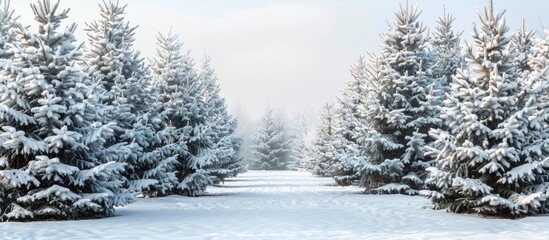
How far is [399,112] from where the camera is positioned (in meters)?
25.9

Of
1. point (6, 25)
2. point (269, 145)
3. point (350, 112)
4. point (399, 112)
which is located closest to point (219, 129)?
point (350, 112)

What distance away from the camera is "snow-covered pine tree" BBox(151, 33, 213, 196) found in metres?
25.9

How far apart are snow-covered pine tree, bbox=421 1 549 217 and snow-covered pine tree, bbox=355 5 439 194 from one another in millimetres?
8316

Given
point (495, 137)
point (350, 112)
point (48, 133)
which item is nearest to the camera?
point (48, 133)

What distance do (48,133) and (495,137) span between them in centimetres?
1322

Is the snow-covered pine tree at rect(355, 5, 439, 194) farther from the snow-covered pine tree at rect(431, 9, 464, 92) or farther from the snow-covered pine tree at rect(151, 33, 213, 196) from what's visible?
the snow-covered pine tree at rect(151, 33, 213, 196)

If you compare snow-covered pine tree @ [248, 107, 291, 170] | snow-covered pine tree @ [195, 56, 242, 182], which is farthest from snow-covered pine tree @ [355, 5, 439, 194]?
snow-covered pine tree @ [248, 107, 291, 170]

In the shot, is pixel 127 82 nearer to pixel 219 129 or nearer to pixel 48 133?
→ pixel 48 133

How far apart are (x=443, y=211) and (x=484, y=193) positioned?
2.02m

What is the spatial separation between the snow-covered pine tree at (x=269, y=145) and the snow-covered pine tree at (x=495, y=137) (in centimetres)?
5653

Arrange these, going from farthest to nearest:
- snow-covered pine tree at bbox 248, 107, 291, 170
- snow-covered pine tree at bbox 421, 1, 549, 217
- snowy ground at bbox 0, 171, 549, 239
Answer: snow-covered pine tree at bbox 248, 107, 291, 170 < snow-covered pine tree at bbox 421, 1, 549, 217 < snowy ground at bbox 0, 171, 549, 239

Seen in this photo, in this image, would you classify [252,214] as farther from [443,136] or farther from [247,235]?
[443,136]

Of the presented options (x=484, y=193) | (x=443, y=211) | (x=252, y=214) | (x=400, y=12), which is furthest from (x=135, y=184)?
(x=400, y=12)

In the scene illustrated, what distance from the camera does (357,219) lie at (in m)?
15.6
